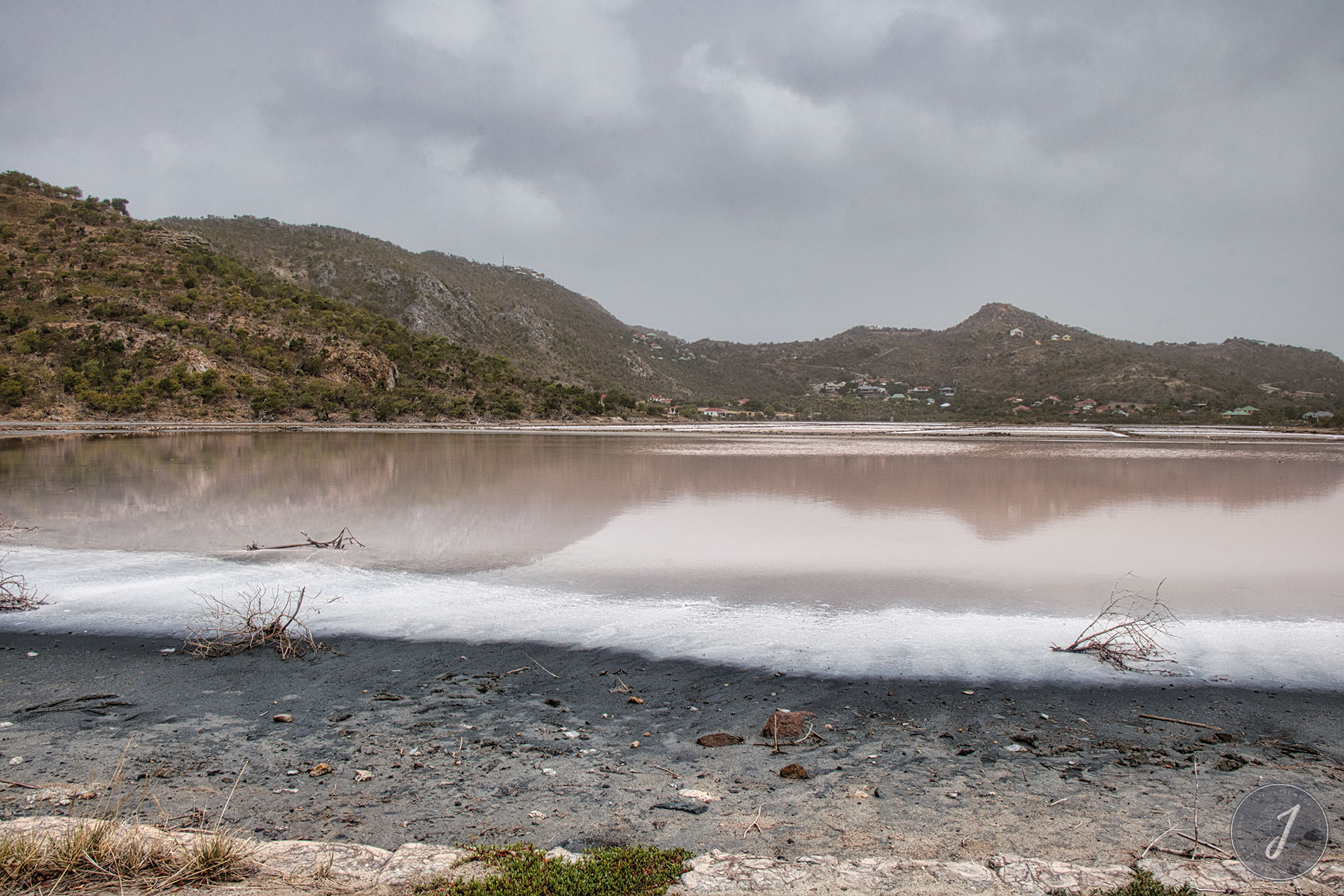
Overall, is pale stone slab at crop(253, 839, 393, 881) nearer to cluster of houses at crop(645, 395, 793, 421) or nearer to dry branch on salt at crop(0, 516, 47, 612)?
dry branch on salt at crop(0, 516, 47, 612)

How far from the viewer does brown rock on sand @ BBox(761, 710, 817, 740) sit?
4.06 m

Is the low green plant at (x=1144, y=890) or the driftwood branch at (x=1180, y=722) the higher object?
the low green plant at (x=1144, y=890)

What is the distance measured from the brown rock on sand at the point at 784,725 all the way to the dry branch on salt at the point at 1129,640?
2.56 metres

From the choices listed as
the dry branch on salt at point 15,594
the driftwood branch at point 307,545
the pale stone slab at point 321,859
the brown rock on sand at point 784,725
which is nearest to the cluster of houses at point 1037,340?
the driftwood branch at point 307,545

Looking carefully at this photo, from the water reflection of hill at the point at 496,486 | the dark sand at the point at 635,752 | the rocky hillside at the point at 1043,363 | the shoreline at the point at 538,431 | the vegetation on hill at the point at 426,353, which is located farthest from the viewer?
the rocky hillside at the point at 1043,363

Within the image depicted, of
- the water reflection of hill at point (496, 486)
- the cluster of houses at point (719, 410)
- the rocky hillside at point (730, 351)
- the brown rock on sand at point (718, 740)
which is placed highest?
the rocky hillside at point (730, 351)

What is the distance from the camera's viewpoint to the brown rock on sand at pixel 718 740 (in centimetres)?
397

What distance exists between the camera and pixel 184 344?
2021 inches

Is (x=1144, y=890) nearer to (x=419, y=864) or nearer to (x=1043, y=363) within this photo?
(x=419, y=864)

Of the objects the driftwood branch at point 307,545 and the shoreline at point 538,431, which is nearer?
the driftwood branch at point 307,545

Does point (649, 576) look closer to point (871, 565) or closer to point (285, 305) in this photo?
point (871, 565)

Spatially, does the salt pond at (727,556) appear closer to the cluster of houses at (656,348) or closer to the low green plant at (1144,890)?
the low green plant at (1144,890)

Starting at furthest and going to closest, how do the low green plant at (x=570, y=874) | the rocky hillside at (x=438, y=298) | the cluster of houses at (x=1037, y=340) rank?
1. the cluster of houses at (x=1037, y=340)
2. the rocky hillside at (x=438, y=298)
3. the low green plant at (x=570, y=874)

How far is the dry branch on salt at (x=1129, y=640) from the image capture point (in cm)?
529
